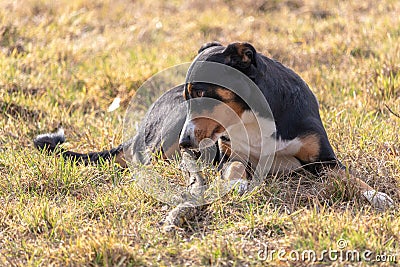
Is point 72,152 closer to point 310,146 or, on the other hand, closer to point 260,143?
point 260,143

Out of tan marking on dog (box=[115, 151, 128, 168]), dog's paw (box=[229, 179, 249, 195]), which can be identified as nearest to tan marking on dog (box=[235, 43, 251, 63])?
dog's paw (box=[229, 179, 249, 195])

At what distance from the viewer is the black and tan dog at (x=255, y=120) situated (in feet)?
12.6

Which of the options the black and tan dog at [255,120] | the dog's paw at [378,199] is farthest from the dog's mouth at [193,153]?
the dog's paw at [378,199]

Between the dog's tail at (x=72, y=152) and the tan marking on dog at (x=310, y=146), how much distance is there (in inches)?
53.2

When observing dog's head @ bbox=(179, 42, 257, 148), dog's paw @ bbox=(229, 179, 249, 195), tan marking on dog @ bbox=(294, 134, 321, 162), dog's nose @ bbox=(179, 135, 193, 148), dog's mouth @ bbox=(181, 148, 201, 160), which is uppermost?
dog's head @ bbox=(179, 42, 257, 148)

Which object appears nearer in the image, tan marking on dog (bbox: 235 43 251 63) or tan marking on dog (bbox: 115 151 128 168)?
tan marking on dog (bbox: 235 43 251 63)

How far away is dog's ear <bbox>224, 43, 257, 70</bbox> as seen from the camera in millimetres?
3900

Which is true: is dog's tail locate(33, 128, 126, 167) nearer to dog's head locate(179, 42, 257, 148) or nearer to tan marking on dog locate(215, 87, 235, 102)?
dog's head locate(179, 42, 257, 148)

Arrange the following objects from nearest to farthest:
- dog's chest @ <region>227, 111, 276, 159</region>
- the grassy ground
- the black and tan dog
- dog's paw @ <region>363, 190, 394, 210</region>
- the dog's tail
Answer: the grassy ground, dog's paw @ <region>363, 190, 394, 210</region>, the black and tan dog, dog's chest @ <region>227, 111, 276, 159</region>, the dog's tail

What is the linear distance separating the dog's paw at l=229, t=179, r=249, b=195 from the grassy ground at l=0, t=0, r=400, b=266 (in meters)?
0.08

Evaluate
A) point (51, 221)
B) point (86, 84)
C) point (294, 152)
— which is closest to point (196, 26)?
point (86, 84)

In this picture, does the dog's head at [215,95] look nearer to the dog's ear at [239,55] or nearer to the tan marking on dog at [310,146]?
the dog's ear at [239,55]

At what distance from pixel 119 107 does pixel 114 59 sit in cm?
114

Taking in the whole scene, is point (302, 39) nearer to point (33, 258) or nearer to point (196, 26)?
point (196, 26)
